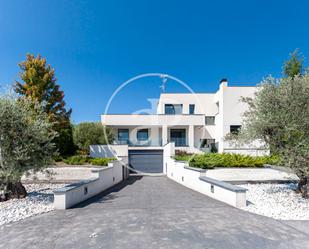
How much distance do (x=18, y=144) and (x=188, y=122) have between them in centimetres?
1458

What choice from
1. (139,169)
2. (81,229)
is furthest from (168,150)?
(81,229)

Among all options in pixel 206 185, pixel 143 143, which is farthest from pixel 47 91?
pixel 206 185

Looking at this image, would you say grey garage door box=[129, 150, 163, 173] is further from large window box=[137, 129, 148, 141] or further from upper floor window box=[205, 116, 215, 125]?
upper floor window box=[205, 116, 215, 125]

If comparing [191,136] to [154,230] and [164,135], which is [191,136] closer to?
[164,135]

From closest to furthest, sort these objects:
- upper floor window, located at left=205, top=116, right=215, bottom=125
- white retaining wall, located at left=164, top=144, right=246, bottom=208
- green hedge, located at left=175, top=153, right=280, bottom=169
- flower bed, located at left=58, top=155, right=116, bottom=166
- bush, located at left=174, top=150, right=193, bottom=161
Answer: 1. white retaining wall, located at left=164, top=144, right=246, bottom=208
2. green hedge, located at left=175, top=153, right=280, bottom=169
3. flower bed, located at left=58, top=155, right=116, bottom=166
4. bush, located at left=174, top=150, right=193, bottom=161
5. upper floor window, located at left=205, top=116, right=215, bottom=125

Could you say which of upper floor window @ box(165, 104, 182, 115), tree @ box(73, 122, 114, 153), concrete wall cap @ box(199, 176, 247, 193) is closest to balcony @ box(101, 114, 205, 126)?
tree @ box(73, 122, 114, 153)

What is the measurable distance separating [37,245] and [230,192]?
17.9 feet

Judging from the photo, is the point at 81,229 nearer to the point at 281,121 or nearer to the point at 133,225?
the point at 133,225

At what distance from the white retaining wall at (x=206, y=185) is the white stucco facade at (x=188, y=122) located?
5.20 meters

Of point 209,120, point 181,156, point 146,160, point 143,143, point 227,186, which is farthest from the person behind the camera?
point 209,120

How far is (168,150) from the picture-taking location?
15.6 m

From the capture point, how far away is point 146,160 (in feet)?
56.5

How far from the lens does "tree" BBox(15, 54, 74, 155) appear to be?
47.9 ft

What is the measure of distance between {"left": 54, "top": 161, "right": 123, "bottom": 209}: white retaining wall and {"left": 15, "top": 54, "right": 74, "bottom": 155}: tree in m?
6.68
